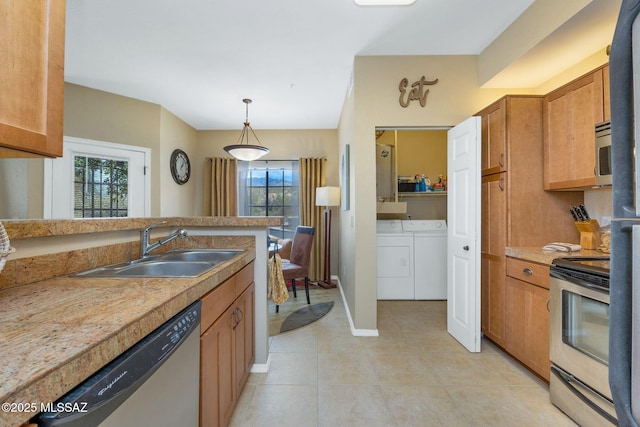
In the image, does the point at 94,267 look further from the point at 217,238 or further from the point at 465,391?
the point at 465,391

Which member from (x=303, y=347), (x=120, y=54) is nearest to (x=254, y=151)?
(x=120, y=54)

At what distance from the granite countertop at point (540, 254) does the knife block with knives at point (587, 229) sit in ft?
0.22

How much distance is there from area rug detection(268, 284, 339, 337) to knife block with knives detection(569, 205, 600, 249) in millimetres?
2388

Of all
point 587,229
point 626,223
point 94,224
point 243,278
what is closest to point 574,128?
point 587,229

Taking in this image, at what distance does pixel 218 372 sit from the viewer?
4.09ft

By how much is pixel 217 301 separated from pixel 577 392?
1.93 m

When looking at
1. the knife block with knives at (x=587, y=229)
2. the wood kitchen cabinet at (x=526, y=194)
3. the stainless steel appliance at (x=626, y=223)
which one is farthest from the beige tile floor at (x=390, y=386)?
the stainless steel appliance at (x=626, y=223)

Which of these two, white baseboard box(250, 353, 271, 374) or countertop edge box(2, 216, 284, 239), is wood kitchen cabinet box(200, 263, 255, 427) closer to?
white baseboard box(250, 353, 271, 374)

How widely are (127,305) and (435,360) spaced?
7.19ft

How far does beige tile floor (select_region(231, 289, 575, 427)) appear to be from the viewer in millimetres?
1570

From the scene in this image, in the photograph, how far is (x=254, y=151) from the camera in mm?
3529

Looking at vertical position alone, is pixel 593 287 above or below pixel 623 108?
below

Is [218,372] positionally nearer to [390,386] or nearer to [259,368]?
[259,368]

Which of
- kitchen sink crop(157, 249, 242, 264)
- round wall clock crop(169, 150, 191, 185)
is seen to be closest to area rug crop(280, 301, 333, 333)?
kitchen sink crop(157, 249, 242, 264)
